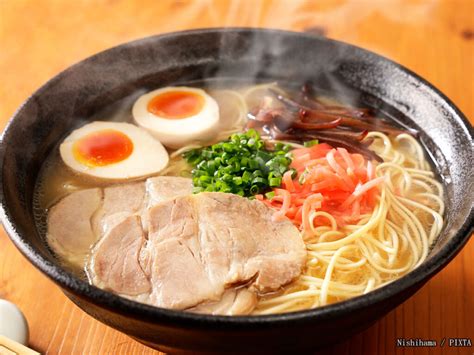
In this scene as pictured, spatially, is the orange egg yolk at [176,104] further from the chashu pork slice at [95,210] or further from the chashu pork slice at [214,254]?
the chashu pork slice at [214,254]

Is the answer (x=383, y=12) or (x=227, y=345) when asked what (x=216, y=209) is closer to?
(x=227, y=345)

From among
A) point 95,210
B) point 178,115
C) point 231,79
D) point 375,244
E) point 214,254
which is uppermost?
point 231,79

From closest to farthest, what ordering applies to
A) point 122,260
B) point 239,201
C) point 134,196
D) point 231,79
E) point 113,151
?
point 122,260
point 239,201
point 134,196
point 113,151
point 231,79

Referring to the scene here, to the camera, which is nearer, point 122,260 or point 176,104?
point 122,260

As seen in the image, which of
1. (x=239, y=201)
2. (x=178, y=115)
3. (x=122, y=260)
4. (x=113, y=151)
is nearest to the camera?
(x=122, y=260)

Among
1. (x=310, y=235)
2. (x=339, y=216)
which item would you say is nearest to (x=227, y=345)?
(x=310, y=235)

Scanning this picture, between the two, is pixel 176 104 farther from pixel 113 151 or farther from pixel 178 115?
pixel 113 151

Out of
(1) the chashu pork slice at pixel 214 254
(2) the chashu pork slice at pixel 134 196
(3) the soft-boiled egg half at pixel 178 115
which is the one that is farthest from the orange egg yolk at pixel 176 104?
(1) the chashu pork slice at pixel 214 254

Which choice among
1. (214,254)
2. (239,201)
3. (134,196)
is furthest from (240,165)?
(214,254)
